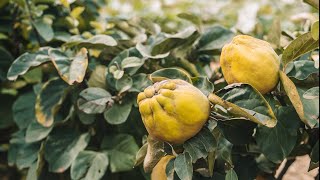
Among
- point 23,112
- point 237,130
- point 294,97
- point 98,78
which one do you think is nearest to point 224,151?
point 237,130

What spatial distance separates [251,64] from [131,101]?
1.07 ft

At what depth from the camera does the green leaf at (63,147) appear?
0.99 metres

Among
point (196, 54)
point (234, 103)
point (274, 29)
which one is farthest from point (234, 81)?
point (196, 54)

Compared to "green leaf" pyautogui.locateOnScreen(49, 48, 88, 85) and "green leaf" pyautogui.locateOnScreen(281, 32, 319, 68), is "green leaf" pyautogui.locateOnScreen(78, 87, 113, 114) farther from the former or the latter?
"green leaf" pyautogui.locateOnScreen(281, 32, 319, 68)

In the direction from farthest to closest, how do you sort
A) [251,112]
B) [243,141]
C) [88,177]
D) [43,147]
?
1. [43,147]
2. [88,177]
3. [243,141]
4. [251,112]

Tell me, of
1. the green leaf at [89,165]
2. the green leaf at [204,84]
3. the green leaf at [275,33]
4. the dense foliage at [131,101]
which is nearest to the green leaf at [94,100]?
the dense foliage at [131,101]

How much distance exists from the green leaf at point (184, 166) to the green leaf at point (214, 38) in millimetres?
413

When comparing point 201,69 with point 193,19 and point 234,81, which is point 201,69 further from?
point 234,81

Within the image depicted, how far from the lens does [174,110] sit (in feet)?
2.09

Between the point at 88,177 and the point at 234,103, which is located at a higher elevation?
the point at 234,103

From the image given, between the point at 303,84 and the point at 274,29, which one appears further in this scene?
the point at 274,29

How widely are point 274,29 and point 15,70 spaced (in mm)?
532

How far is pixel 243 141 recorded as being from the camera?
2.56 ft

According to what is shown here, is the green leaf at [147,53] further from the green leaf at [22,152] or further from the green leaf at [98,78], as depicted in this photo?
the green leaf at [22,152]
